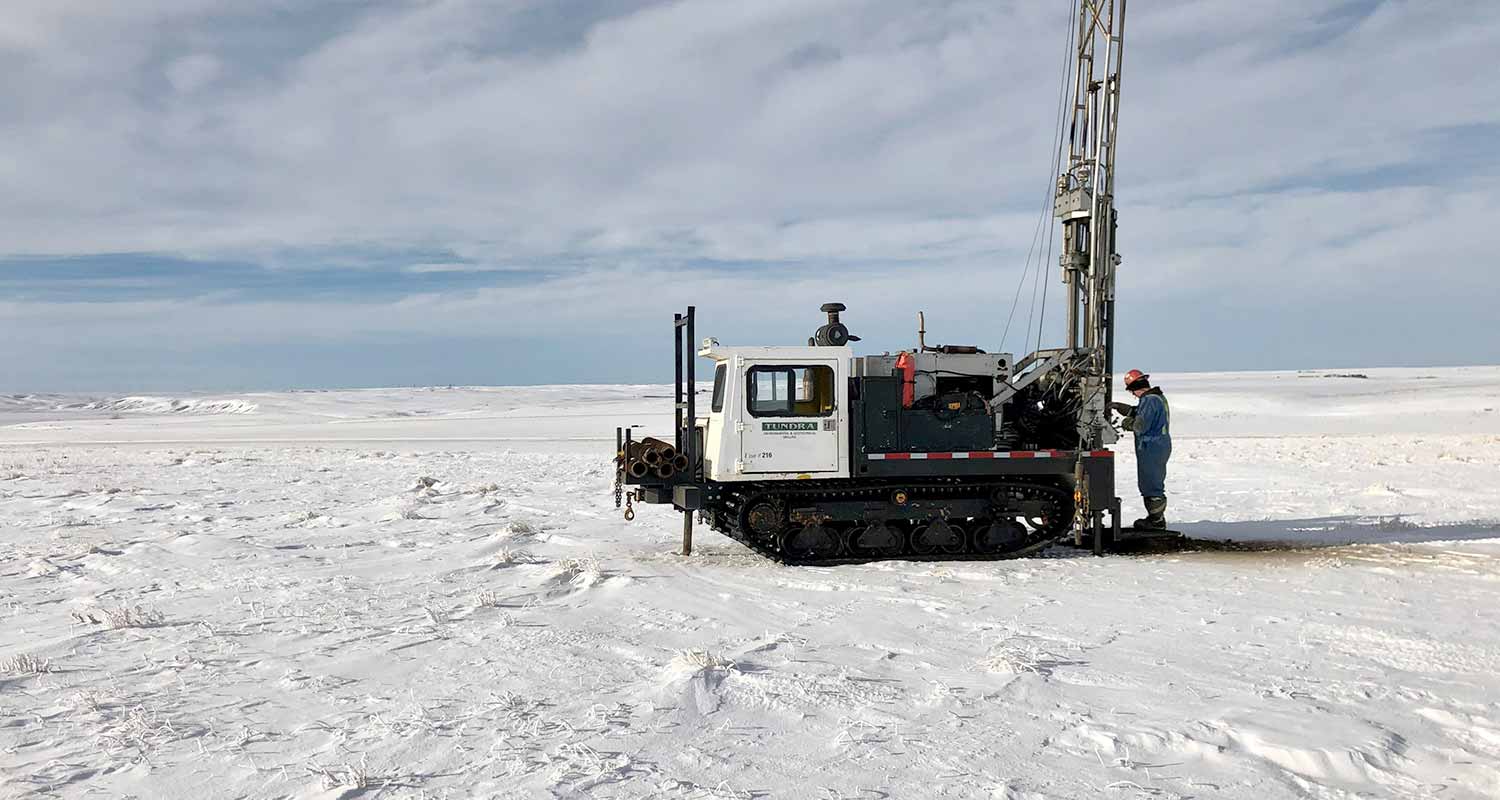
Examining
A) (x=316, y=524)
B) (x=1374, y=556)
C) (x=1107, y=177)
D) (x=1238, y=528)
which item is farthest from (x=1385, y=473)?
(x=316, y=524)

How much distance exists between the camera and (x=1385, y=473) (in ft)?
66.4

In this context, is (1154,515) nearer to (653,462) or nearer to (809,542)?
(809,542)

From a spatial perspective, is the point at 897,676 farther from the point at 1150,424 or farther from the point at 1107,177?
the point at 1107,177

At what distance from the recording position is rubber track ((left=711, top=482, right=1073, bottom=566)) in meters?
11.5

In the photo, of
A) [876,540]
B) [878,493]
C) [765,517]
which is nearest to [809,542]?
[765,517]

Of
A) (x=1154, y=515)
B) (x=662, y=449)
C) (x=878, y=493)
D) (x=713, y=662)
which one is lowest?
(x=713, y=662)

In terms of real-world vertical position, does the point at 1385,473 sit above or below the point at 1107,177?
below

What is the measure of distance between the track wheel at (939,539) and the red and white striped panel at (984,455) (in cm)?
79

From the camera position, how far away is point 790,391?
11484mm

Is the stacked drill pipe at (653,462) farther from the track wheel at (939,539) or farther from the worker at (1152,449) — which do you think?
the worker at (1152,449)

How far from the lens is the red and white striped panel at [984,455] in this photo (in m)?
11.4

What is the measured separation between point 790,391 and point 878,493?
1521 mm

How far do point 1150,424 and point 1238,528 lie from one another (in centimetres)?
287

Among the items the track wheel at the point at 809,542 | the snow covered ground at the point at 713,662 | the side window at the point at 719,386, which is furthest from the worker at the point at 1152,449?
the side window at the point at 719,386
